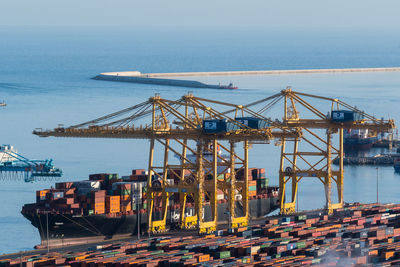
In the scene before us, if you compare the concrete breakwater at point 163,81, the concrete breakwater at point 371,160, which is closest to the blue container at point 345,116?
the concrete breakwater at point 371,160

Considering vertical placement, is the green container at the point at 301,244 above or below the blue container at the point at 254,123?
below

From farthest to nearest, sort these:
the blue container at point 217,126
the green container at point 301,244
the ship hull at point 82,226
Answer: the ship hull at point 82,226
the blue container at point 217,126
the green container at point 301,244

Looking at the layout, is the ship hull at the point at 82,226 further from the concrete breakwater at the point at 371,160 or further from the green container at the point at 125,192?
the concrete breakwater at the point at 371,160

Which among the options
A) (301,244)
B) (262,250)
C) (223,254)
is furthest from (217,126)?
(223,254)

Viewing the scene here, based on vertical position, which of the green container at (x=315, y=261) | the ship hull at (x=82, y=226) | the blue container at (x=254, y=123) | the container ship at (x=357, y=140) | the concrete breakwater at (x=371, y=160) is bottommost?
the green container at (x=315, y=261)

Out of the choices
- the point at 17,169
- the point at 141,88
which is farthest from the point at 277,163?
the point at 141,88

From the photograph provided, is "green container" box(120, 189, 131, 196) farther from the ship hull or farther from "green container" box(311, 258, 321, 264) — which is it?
"green container" box(311, 258, 321, 264)

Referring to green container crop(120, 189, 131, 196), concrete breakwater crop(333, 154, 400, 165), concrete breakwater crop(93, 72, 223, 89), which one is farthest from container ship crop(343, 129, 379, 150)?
concrete breakwater crop(93, 72, 223, 89)
